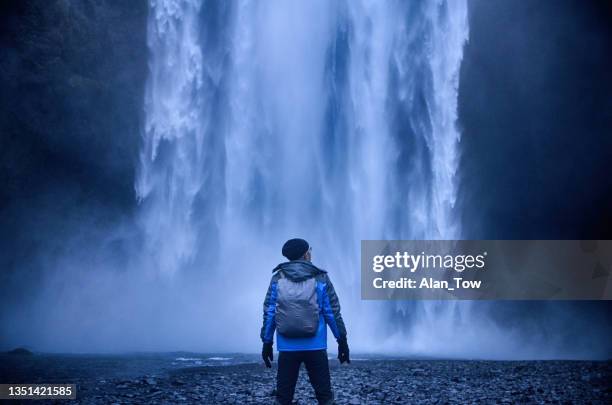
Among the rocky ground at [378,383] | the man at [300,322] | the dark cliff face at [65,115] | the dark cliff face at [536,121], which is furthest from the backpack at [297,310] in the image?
the dark cliff face at [65,115]

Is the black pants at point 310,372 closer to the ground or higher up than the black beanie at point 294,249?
closer to the ground

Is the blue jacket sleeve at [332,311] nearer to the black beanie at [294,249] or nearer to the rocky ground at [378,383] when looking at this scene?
the black beanie at [294,249]

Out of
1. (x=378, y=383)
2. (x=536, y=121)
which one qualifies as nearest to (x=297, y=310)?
(x=378, y=383)

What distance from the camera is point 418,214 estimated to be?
968 inches

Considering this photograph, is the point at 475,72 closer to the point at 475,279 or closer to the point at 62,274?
the point at 475,279

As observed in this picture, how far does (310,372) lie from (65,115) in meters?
25.8

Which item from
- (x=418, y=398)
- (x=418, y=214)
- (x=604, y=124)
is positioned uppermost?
(x=604, y=124)

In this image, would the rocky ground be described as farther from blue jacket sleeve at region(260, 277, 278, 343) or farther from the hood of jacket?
the hood of jacket

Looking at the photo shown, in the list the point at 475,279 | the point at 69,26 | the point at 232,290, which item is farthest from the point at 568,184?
the point at 69,26

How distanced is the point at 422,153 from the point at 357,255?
487 cm

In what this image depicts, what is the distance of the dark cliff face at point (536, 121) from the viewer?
29016 mm

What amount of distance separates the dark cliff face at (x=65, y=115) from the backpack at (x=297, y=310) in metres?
25.0

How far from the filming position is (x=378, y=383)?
1177cm

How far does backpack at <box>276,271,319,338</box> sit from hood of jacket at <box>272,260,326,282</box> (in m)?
0.06
